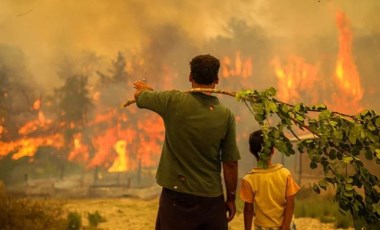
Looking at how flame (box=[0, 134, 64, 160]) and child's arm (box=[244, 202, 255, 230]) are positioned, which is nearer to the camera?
child's arm (box=[244, 202, 255, 230])

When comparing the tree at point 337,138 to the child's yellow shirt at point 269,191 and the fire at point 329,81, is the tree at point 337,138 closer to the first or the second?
the child's yellow shirt at point 269,191

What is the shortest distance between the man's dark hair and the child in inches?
25.8

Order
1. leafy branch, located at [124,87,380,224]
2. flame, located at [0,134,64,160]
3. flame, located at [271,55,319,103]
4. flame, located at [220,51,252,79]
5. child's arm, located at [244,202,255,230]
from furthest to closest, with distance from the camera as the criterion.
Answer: flame, located at [220,51,252,79]
flame, located at [271,55,319,103]
flame, located at [0,134,64,160]
child's arm, located at [244,202,255,230]
leafy branch, located at [124,87,380,224]

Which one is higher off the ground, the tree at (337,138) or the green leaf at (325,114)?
the green leaf at (325,114)

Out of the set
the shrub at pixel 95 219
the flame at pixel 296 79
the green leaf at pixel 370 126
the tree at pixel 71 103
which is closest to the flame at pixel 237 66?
the flame at pixel 296 79

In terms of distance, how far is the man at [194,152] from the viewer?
2.45 meters

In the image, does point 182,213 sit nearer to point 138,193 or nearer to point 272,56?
point 138,193

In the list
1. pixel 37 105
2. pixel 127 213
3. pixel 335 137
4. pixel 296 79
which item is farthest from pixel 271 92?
A: pixel 296 79

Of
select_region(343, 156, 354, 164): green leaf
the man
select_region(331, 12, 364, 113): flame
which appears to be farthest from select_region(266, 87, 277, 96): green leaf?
select_region(331, 12, 364, 113): flame

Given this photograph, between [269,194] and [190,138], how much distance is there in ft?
2.77

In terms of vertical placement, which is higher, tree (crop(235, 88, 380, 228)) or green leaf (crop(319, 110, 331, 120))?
green leaf (crop(319, 110, 331, 120))

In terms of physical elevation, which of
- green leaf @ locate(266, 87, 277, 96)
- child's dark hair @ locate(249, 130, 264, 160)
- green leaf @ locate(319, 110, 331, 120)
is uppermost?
green leaf @ locate(266, 87, 277, 96)

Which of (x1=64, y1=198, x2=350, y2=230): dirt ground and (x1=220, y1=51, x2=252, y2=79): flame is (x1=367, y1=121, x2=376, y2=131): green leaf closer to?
(x1=64, y1=198, x2=350, y2=230): dirt ground

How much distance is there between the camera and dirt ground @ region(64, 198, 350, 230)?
296 inches
